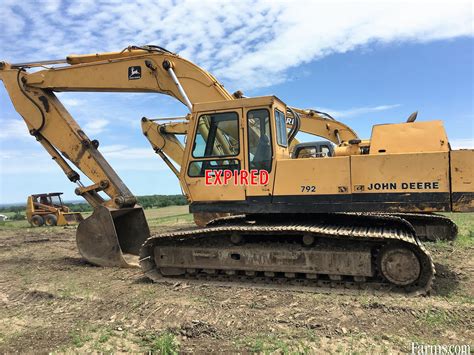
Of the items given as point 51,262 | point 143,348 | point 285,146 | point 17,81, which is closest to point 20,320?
point 143,348

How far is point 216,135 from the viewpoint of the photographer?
6922 millimetres

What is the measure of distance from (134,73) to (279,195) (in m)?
4.44

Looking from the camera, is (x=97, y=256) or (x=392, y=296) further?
(x=97, y=256)

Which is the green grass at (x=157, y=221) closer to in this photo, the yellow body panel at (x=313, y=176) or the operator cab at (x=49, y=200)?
the operator cab at (x=49, y=200)

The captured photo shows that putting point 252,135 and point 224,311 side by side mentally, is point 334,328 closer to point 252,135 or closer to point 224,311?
point 224,311

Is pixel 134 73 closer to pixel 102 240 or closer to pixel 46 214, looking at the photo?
pixel 102 240

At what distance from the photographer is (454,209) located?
5.64m

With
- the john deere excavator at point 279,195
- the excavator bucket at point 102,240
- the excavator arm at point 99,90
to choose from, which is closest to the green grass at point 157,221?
the excavator arm at point 99,90

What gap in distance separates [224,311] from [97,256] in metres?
4.00

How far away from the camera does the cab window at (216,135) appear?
268 inches

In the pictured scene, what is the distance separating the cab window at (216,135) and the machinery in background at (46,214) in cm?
1667

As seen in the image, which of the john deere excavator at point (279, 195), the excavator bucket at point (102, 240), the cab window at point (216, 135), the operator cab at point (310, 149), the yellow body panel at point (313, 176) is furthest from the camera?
the operator cab at point (310, 149)

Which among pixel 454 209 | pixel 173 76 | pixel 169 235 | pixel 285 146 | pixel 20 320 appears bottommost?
pixel 20 320

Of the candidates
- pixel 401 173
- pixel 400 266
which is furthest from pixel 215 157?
pixel 400 266
